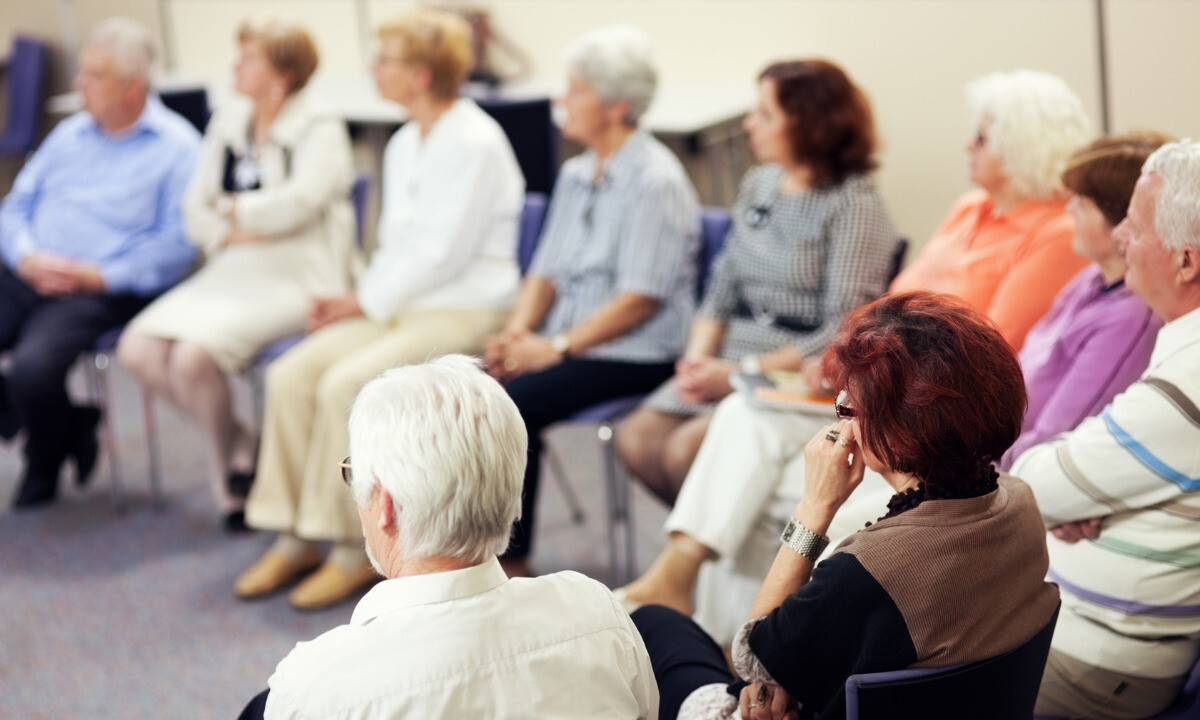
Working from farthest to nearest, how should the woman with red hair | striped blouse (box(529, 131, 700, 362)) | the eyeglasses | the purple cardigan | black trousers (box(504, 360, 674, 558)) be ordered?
striped blouse (box(529, 131, 700, 362)) < black trousers (box(504, 360, 674, 558)) < the purple cardigan < the eyeglasses < the woman with red hair

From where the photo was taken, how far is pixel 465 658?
127 cm

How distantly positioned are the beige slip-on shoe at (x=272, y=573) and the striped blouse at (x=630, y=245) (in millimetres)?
922

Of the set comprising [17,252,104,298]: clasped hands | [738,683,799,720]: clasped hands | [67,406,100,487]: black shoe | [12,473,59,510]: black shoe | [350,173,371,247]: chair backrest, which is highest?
[350,173,371,247]: chair backrest

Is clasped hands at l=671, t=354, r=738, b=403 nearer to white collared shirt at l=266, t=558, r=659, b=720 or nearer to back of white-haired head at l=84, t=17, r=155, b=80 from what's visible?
white collared shirt at l=266, t=558, r=659, b=720

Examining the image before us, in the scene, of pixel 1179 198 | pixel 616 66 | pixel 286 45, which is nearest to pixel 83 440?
pixel 286 45

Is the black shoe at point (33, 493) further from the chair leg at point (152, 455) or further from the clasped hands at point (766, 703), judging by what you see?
the clasped hands at point (766, 703)

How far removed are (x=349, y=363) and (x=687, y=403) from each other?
3.09ft

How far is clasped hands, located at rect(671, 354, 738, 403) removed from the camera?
287cm

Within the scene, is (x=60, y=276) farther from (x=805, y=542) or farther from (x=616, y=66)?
(x=805, y=542)

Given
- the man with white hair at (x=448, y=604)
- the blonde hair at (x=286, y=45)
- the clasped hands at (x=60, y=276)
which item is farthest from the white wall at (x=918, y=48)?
the man with white hair at (x=448, y=604)

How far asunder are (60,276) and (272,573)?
1324mm

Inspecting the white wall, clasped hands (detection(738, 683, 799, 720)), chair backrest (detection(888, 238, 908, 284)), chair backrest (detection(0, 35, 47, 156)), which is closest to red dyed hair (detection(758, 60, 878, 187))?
chair backrest (detection(888, 238, 908, 284))

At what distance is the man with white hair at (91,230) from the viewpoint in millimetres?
3803

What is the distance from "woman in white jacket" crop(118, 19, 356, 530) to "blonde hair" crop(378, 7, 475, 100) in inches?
16.1
